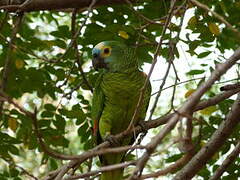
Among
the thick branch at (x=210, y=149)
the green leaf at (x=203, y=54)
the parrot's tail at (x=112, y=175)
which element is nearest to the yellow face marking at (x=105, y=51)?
the green leaf at (x=203, y=54)

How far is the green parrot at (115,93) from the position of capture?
3129mm

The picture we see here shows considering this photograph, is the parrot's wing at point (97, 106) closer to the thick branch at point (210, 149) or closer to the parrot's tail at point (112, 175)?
the parrot's tail at point (112, 175)

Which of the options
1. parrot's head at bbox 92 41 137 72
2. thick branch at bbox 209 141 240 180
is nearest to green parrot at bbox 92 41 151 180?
parrot's head at bbox 92 41 137 72

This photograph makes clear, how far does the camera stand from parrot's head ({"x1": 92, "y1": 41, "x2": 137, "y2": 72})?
3.29 m

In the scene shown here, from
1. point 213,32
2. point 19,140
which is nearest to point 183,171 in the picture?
point 213,32

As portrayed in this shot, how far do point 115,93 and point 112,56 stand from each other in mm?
353

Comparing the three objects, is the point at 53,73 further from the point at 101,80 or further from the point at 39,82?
the point at 101,80

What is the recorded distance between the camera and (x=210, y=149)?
225cm

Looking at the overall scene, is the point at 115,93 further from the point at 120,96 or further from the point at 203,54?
the point at 203,54

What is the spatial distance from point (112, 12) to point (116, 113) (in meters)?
0.76

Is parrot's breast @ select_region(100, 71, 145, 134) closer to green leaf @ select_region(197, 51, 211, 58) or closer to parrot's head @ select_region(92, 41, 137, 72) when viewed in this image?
parrot's head @ select_region(92, 41, 137, 72)

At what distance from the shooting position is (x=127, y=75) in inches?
127

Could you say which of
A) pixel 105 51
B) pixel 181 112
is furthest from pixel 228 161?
pixel 105 51

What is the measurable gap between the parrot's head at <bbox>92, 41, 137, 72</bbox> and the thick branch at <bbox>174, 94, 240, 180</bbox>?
112 cm
